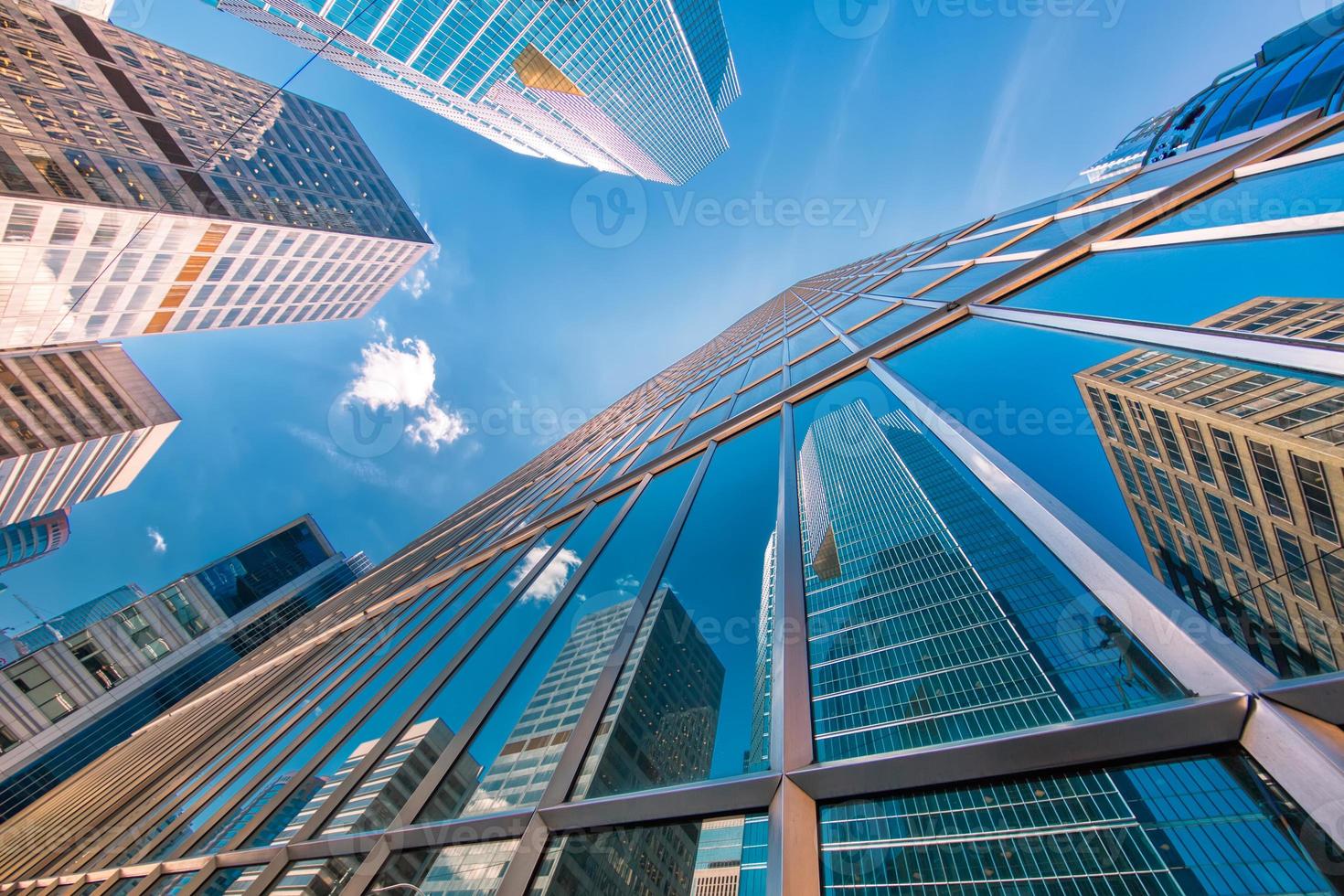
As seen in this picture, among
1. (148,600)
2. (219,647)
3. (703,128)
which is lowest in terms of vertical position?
(219,647)

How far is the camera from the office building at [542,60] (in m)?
58.5

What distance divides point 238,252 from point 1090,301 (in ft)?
217

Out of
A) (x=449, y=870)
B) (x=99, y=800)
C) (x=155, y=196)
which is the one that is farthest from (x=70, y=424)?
(x=449, y=870)

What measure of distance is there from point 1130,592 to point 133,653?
86612 millimetres

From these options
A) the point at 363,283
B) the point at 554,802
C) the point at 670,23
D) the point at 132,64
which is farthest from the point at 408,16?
the point at 554,802

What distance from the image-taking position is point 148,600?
6100cm

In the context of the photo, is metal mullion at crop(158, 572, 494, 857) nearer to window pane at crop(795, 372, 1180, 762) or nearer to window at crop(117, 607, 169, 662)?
window pane at crop(795, 372, 1180, 762)

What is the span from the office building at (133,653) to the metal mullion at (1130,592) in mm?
39189

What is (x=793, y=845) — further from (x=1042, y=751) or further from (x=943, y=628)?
(x=943, y=628)

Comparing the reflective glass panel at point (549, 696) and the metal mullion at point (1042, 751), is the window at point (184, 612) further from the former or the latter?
the metal mullion at point (1042, 751)

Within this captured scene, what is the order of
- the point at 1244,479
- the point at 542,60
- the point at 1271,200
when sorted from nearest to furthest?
the point at 1244,479 < the point at 1271,200 < the point at 542,60

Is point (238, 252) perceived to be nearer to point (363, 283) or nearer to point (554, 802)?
point (363, 283)

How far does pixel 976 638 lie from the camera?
2.16m

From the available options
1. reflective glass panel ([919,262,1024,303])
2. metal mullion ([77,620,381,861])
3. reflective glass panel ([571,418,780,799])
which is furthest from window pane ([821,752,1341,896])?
metal mullion ([77,620,381,861])
